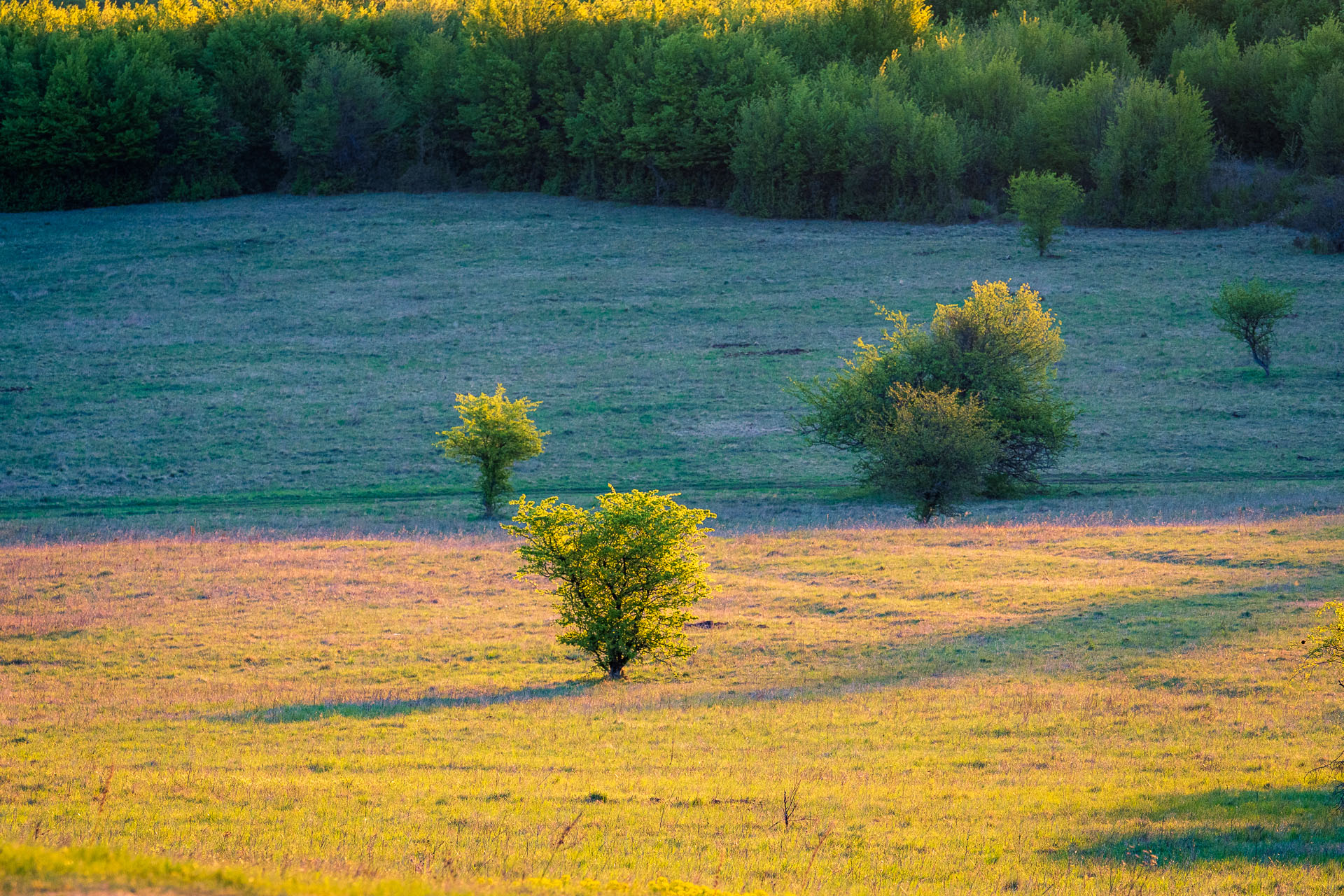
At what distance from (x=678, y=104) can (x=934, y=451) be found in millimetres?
53703

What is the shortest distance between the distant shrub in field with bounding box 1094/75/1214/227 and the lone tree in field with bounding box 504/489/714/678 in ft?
205

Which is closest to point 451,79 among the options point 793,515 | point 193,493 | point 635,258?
point 635,258

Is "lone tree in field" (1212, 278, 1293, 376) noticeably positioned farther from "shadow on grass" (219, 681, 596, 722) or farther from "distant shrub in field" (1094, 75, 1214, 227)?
"shadow on grass" (219, 681, 596, 722)

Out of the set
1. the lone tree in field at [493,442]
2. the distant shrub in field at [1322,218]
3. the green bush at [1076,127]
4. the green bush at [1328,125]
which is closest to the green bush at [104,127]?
the green bush at [1076,127]

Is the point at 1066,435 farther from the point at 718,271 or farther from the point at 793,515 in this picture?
the point at 718,271

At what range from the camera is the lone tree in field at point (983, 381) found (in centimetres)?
3450

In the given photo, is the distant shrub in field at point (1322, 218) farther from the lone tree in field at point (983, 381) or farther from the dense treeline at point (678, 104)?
the lone tree in field at point (983, 381)

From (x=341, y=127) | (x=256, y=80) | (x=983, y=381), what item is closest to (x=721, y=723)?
(x=983, y=381)

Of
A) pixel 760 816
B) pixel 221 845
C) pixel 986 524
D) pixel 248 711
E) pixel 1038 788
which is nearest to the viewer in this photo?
pixel 221 845

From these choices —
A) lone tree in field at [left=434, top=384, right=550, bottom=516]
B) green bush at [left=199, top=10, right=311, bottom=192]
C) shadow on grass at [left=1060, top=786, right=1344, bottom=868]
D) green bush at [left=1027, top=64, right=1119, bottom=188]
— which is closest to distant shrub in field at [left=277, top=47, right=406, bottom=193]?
green bush at [left=199, top=10, right=311, bottom=192]

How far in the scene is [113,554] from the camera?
27562 mm

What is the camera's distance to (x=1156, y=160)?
2837 inches

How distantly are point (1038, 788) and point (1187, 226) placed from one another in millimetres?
68725

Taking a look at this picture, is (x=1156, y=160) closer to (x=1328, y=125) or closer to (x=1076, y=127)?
(x=1076, y=127)
